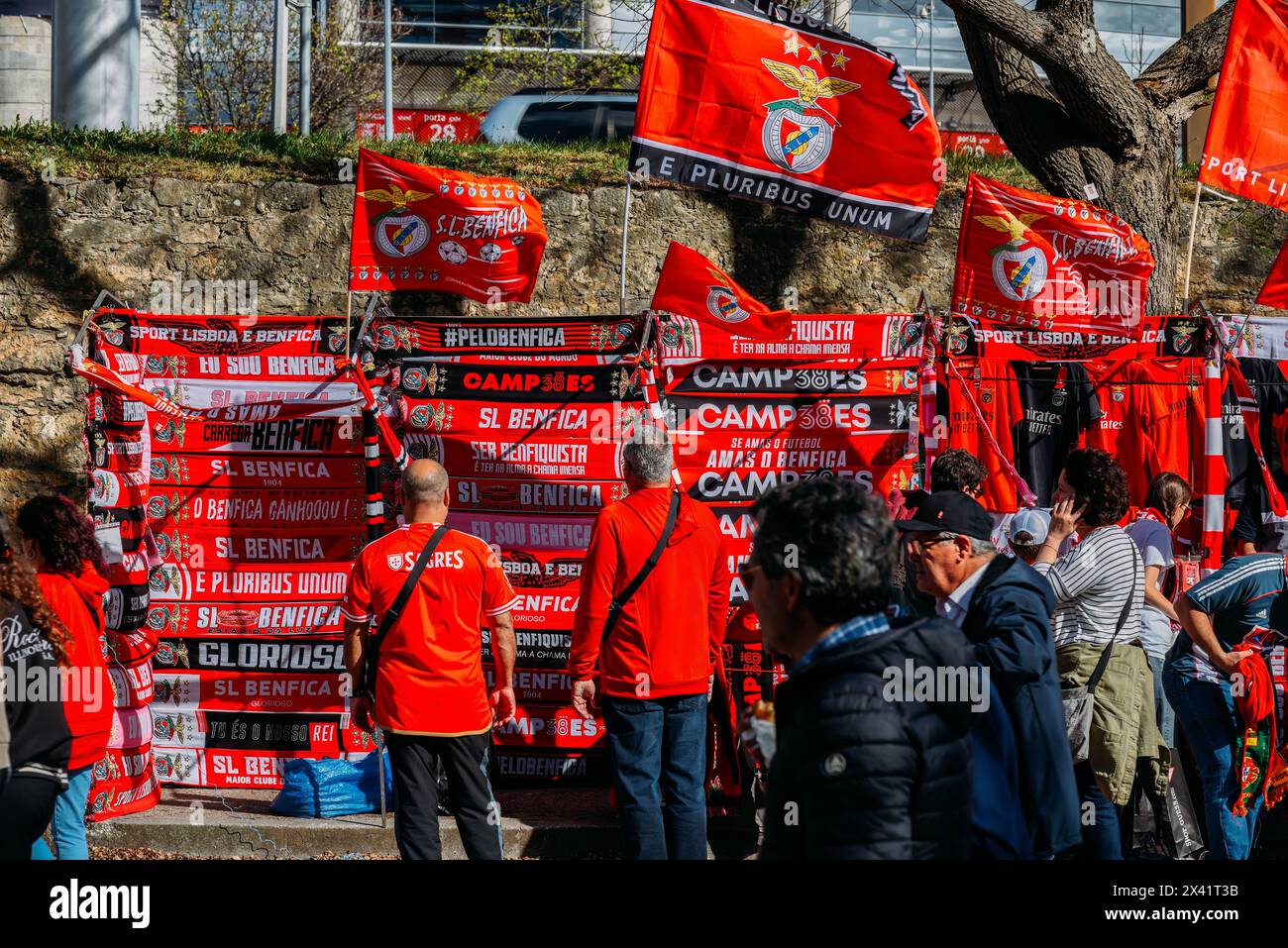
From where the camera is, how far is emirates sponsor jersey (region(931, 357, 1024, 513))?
7.17 meters

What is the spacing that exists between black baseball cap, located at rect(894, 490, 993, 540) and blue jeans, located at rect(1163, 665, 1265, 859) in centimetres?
221

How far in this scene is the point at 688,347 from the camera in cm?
698

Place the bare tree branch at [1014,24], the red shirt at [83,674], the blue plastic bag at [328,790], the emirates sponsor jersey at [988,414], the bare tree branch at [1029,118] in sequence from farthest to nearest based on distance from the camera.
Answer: the bare tree branch at [1029,118], the bare tree branch at [1014,24], the emirates sponsor jersey at [988,414], the blue plastic bag at [328,790], the red shirt at [83,674]

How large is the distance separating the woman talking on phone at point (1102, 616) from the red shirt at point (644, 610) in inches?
56.4

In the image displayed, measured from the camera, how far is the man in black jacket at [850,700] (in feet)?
8.11

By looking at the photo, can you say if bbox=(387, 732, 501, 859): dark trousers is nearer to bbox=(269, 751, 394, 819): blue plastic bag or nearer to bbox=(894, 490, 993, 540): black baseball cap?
bbox=(269, 751, 394, 819): blue plastic bag

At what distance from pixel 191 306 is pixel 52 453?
4.50 ft

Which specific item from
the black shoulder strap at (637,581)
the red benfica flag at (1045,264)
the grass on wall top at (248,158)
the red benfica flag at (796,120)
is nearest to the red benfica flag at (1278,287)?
the red benfica flag at (1045,264)

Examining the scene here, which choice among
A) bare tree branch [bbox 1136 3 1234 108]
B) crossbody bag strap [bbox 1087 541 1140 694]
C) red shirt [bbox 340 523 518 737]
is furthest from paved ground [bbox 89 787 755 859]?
bare tree branch [bbox 1136 3 1234 108]

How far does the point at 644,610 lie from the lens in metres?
5.43

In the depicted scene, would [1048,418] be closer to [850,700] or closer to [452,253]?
[452,253]

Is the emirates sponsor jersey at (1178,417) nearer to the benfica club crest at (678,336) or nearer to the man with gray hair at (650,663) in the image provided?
the benfica club crest at (678,336)

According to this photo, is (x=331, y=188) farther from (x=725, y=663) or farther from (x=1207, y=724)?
(x=1207, y=724)
